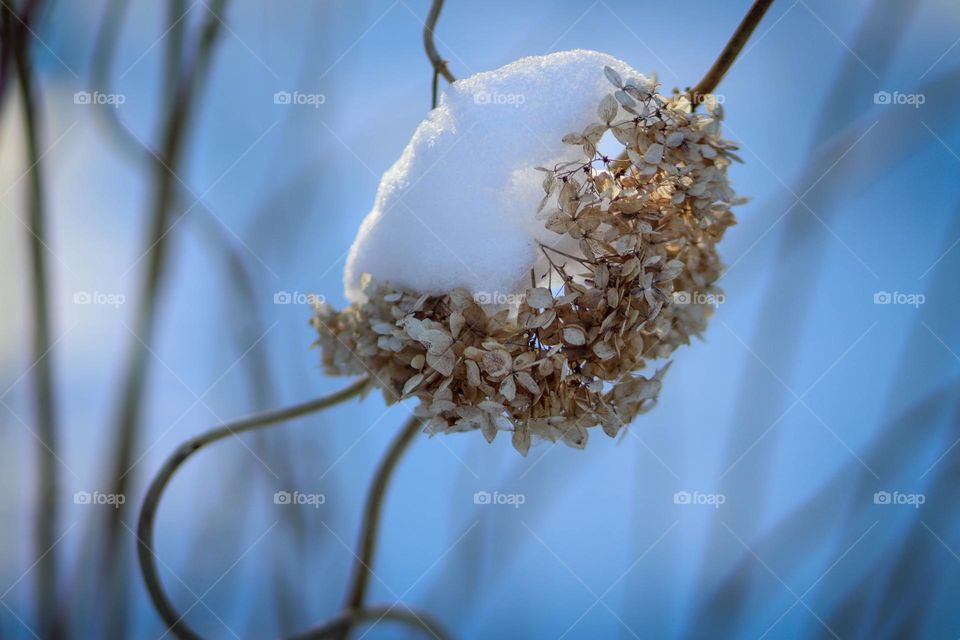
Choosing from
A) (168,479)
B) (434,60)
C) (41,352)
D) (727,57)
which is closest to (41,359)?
(41,352)

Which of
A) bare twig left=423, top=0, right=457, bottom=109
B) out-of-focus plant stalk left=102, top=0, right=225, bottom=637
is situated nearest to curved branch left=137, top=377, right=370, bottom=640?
out-of-focus plant stalk left=102, top=0, right=225, bottom=637

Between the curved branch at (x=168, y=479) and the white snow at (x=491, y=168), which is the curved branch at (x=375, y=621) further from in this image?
the white snow at (x=491, y=168)

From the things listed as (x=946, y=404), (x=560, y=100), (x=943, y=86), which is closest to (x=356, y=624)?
(x=560, y=100)

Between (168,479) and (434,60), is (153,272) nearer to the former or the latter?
(168,479)

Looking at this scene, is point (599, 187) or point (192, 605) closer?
point (599, 187)

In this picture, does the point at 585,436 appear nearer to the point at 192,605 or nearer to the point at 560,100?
the point at 560,100

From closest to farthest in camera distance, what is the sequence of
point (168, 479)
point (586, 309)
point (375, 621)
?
point (586, 309) < point (168, 479) < point (375, 621)
